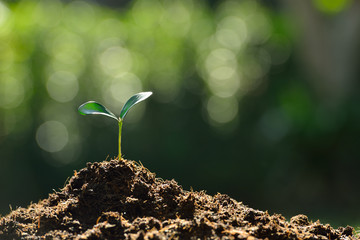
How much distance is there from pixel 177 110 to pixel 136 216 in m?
4.82

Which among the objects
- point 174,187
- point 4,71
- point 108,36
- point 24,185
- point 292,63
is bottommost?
point 24,185

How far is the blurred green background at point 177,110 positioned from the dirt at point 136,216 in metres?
4.26

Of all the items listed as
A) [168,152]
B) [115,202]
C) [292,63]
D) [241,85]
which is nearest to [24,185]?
[168,152]

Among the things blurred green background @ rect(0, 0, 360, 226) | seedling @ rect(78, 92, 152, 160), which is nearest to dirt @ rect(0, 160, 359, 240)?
seedling @ rect(78, 92, 152, 160)

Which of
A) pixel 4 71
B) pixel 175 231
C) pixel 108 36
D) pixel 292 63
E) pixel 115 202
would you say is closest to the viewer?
pixel 175 231

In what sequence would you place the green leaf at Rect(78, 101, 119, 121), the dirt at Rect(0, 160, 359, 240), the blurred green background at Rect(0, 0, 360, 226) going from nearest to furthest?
the dirt at Rect(0, 160, 359, 240) < the green leaf at Rect(78, 101, 119, 121) < the blurred green background at Rect(0, 0, 360, 226)

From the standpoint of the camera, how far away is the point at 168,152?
22.6 ft

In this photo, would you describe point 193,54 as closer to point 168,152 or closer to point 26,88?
point 168,152

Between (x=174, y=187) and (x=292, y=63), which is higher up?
(x=292, y=63)

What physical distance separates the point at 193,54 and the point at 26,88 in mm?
2329

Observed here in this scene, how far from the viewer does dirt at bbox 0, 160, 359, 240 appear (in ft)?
6.31

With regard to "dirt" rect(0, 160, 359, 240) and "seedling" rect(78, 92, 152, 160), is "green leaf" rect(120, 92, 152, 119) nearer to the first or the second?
"seedling" rect(78, 92, 152, 160)

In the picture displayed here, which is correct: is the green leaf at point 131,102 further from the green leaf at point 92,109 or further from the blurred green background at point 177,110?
the blurred green background at point 177,110

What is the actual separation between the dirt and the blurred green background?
4.26 m
